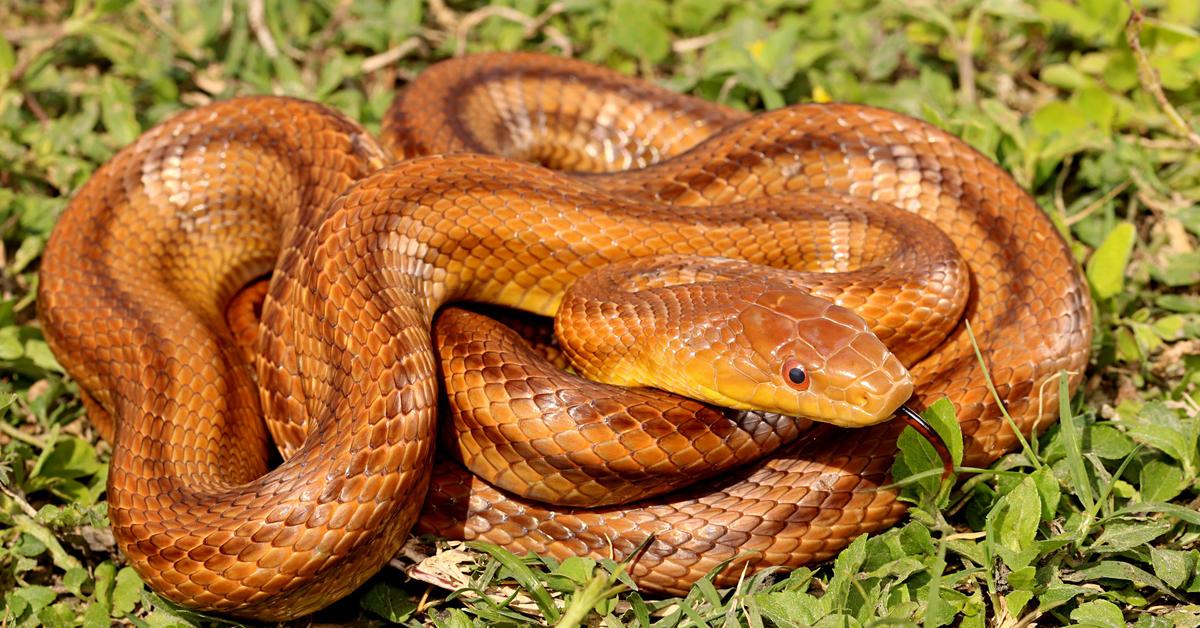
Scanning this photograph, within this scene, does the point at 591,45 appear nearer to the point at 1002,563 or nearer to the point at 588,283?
the point at 588,283

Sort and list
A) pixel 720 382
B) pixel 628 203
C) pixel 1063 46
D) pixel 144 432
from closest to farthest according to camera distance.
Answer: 1. pixel 720 382
2. pixel 144 432
3. pixel 628 203
4. pixel 1063 46

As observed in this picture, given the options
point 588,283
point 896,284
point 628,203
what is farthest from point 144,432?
point 896,284

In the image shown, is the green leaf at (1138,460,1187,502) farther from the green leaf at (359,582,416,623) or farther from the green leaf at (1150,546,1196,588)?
the green leaf at (359,582,416,623)

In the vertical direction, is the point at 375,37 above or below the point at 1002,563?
above

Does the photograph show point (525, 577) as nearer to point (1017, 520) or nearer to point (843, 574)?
point (843, 574)

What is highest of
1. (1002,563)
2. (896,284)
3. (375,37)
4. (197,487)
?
(375,37)

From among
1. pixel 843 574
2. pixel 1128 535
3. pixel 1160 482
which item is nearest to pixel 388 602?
pixel 843 574
